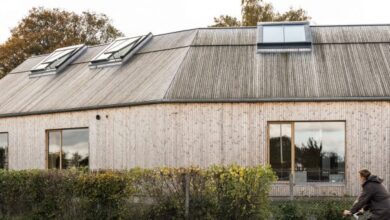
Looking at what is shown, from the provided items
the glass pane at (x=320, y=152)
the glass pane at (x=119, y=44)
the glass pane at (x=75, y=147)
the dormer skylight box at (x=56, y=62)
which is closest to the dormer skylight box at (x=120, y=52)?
the glass pane at (x=119, y=44)

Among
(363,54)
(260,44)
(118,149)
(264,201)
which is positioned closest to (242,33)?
(260,44)

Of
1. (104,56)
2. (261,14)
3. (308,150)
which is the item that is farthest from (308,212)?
(261,14)

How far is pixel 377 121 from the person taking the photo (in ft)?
67.7

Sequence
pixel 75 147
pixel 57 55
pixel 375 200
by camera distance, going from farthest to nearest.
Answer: pixel 57 55 → pixel 75 147 → pixel 375 200

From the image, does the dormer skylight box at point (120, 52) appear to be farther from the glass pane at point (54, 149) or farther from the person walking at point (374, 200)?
the person walking at point (374, 200)

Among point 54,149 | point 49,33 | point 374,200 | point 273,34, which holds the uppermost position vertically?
point 49,33

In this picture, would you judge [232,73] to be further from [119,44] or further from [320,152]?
[119,44]

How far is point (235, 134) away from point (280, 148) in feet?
4.58

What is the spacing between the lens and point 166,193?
15.0 metres

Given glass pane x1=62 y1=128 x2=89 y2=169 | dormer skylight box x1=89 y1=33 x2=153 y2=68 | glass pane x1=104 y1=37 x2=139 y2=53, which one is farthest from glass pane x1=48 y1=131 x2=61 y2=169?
glass pane x1=104 y1=37 x2=139 y2=53

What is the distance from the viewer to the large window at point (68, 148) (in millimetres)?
24297

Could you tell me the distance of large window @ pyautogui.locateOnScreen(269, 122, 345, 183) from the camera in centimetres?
2094

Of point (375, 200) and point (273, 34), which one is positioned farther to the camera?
point (273, 34)

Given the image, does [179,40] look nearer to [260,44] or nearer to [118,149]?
[260,44]
